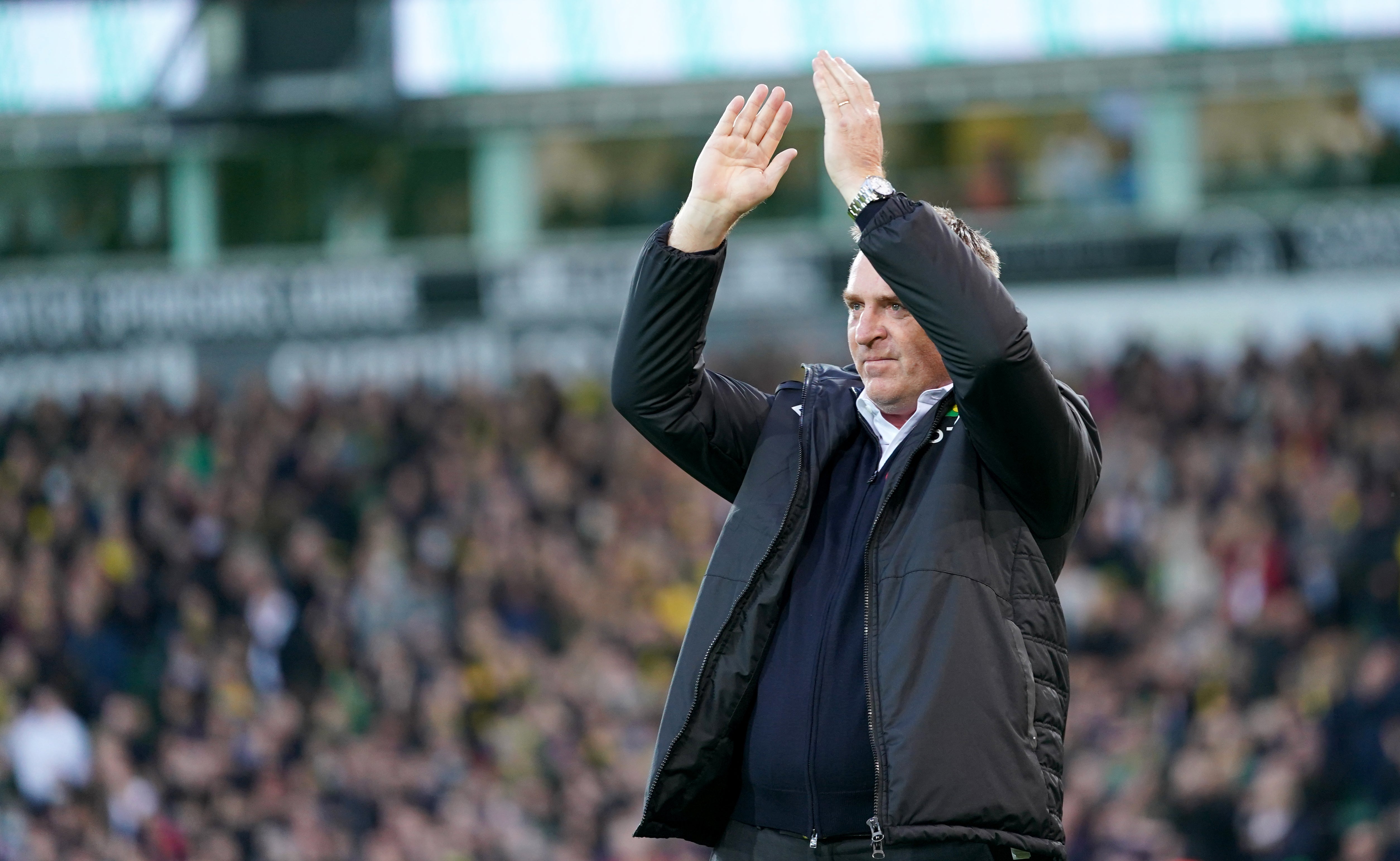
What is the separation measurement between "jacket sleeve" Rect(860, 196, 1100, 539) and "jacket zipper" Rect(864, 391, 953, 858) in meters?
0.11

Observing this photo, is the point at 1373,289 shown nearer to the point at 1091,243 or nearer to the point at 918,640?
the point at 1091,243

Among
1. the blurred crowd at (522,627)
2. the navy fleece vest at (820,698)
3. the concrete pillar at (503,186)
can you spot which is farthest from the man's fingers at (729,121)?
the concrete pillar at (503,186)

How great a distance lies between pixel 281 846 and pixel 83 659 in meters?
2.34

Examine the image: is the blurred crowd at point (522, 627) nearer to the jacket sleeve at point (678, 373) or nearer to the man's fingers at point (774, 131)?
the jacket sleeve at point (678, 373)

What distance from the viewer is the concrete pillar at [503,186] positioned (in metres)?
15.5

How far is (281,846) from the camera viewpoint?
27.5ft

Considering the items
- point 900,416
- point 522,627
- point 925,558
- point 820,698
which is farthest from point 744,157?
point 522,627

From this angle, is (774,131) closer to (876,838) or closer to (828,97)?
(828,97)

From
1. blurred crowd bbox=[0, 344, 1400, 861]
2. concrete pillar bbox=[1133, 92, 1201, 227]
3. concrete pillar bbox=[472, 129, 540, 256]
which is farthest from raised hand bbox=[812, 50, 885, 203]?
concrete pillar bbox=[472, 129, 540, 256]

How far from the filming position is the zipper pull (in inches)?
89.8

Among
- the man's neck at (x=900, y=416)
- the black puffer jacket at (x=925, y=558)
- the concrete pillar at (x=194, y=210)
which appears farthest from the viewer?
the concrete pillar at (x=194, y=210)

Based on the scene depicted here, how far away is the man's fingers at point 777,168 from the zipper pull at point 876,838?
1.02 metres

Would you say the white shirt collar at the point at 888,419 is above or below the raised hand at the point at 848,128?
below

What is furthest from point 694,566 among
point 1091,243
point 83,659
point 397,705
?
point 1091,243
